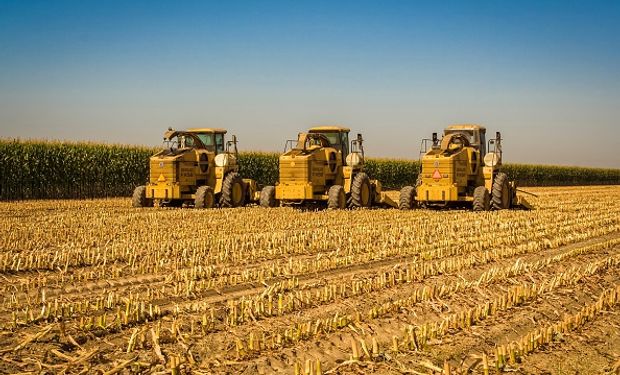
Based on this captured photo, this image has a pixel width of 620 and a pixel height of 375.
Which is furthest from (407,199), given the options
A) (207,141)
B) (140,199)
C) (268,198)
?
(140,199)

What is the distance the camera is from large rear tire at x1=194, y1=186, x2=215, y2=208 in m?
20.1

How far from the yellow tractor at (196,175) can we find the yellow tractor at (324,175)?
1197mm

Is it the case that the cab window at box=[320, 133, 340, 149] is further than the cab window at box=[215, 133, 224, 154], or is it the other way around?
the cab window at box=[215, 133, 224, 154]

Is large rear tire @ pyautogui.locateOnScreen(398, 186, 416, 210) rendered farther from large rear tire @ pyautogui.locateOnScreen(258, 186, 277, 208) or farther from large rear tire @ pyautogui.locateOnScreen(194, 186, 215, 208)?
large rear tire @ pyautogui.locateOnScreen(194, 186, 215, 208)

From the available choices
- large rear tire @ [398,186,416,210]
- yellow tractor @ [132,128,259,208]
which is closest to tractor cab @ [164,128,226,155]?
yellow tractor @ [132,128,259,208]

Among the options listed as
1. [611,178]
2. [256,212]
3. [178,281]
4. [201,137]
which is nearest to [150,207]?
[201,137]

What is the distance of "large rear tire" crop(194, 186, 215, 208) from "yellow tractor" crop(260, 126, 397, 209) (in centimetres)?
174

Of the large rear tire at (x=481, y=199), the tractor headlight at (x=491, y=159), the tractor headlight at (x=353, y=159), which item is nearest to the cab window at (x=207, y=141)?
the tractor headlight at (x=353, y=159)

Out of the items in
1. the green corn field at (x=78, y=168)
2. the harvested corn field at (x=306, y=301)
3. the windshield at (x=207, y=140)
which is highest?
the windshield at (x=207, y=140)

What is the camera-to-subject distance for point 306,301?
7.42 meters

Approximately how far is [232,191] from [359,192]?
3.91 m

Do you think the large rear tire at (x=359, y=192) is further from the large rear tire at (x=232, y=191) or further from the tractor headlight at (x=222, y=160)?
the tractor headlight at (x=222, y=160)

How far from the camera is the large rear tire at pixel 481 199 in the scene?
63.8ft

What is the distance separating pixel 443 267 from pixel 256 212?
9.64 m
